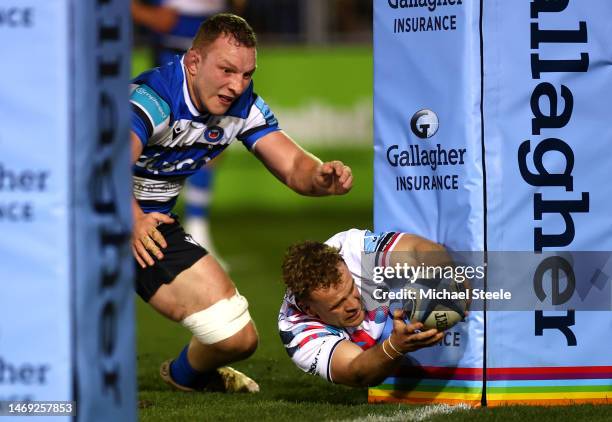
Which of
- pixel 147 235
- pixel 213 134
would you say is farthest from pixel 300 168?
pixel 147 235

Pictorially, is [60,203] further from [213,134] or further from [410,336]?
[213,134]

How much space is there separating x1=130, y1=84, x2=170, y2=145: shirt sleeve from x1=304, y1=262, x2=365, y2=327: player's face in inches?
40.1

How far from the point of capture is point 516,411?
4.80 meters

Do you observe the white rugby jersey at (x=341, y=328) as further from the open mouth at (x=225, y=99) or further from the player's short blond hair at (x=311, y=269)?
the open mouth at (x=225, y=99)

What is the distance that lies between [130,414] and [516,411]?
1795 millimetres

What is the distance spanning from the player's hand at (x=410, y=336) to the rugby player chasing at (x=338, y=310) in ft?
0.33

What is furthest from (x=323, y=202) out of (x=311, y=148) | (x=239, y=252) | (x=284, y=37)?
(x=239, y=252)

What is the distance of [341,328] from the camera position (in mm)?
5285

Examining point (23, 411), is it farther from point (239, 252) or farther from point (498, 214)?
point (239, 252)

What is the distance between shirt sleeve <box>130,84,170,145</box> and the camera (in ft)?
17.2

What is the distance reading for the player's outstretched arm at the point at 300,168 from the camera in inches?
212

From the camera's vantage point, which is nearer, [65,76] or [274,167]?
[65,76]

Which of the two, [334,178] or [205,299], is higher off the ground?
[334,178]

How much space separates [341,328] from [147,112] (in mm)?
1268
